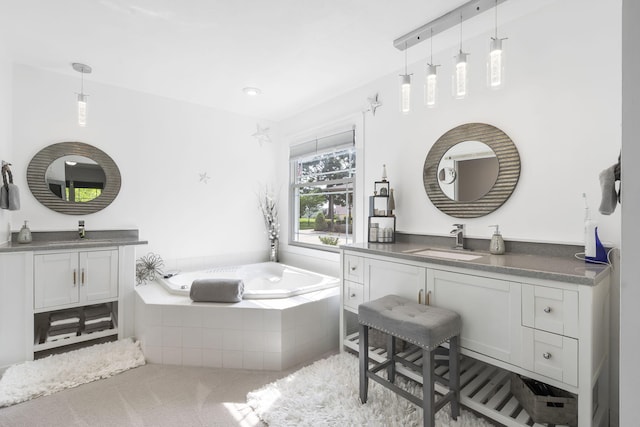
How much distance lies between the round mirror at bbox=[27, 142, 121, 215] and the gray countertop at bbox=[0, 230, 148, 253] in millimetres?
224

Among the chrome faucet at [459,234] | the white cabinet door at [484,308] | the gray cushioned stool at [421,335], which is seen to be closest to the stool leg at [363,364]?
the gray cushioned stool at [421,335]

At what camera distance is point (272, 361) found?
2.33m

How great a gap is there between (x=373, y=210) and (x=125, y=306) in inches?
95.3

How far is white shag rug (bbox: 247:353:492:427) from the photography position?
174 centimetres

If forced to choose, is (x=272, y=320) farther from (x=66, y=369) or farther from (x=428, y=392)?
(x=66, y=369)

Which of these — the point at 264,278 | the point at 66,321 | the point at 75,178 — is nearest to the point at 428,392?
the point at 264,278

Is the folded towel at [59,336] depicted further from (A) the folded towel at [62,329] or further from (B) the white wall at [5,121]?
(B) the white wall at [5,121]

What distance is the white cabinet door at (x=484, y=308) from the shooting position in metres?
1.58

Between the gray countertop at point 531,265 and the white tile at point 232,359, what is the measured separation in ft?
4.32

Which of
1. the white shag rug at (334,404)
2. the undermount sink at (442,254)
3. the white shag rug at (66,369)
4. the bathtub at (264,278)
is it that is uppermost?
the undermount sink at (442,254)

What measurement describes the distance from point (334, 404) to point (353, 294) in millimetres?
781

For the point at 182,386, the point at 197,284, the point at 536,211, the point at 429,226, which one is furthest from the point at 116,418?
the point at 536,211

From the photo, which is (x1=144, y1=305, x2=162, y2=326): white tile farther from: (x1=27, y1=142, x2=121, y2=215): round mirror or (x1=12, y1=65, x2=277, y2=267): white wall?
(x1=27, y1=142, x2=121, y2=215): round mirror

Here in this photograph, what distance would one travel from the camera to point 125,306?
280 centimetres
